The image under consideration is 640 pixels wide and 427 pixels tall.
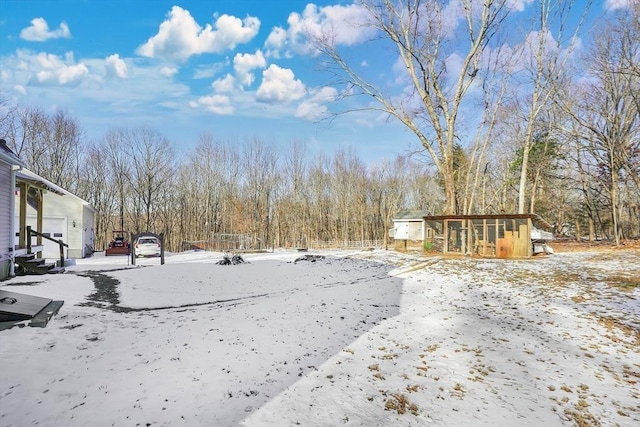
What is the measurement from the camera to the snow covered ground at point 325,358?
3447 millimetres

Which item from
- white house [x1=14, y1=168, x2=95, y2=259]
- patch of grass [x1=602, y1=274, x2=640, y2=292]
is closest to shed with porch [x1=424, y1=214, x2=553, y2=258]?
patch of grass [x1=602, y1=274, x2=640, y2=292]

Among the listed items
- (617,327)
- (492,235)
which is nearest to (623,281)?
(617,327)

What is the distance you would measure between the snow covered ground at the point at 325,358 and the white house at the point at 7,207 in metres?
1.06

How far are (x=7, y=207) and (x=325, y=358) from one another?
10668 millimetres

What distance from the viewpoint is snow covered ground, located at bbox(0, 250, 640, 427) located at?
11.3 ft

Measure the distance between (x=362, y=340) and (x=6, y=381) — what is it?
14.4ft

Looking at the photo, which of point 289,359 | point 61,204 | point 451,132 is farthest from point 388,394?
point 61,204

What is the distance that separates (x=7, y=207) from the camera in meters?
10.0

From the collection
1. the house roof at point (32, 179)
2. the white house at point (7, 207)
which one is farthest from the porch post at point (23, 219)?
the white house at point (7, 207)

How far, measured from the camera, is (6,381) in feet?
11.6

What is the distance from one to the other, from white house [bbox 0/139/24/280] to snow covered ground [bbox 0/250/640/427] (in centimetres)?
106

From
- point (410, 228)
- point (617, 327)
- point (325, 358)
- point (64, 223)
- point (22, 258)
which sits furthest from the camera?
point (410, 228)

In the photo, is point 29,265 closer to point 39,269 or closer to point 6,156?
point 39,269

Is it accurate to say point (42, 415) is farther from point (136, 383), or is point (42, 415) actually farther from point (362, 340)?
point (362, 340)
